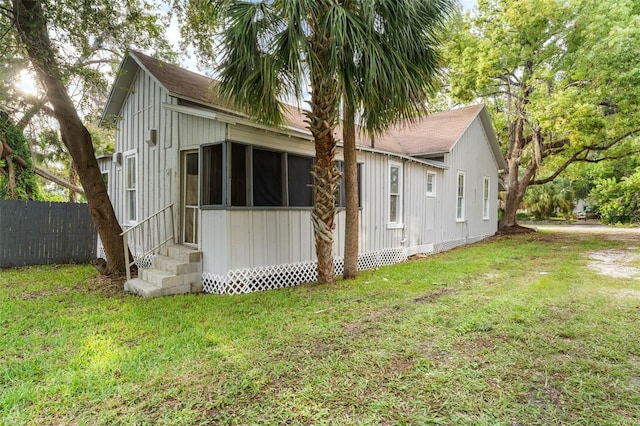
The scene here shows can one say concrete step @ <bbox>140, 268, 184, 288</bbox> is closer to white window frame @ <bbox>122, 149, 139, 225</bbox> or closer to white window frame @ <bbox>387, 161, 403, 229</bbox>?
white window frame @ <bbox>122, 149, 139, 225</bbox>

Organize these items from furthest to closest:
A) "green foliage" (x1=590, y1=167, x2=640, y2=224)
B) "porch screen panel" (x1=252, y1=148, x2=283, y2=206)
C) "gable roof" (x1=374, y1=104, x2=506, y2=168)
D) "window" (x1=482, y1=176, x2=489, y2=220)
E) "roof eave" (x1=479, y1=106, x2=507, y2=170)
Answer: "window" (x1=482, y1=176, x2=489, y2=220), "roof eave" (x1=479, y1=106, x2=507, y2=170), "gable roof" (x1=374, y1=104, x2=506, y2=168), "green foliage" (x1=590, y1=167, x2=640, y2=224), "porch screen panel" (x1=252, y1=148, x2=283, y2=206)

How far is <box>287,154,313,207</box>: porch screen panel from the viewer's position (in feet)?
23.8

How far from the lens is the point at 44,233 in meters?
9.47

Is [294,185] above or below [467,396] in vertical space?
above

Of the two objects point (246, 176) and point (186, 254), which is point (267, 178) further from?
point (186, 254)

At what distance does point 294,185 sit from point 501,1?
41.7 ft

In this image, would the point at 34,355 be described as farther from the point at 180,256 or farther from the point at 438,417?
the point at 438,417

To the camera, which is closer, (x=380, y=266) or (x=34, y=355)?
(x=34, y=355)

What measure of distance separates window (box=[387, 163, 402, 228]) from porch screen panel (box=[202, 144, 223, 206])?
4946 mm

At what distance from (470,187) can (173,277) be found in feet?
38.4

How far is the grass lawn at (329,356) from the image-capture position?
8.62 ft

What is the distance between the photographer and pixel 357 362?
3375 millimetres

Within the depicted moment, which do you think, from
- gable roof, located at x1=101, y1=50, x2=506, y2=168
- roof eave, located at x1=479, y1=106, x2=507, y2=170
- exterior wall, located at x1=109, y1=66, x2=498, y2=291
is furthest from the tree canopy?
exterior wall, located at x1=109, y1=66, x2=498, y2=291

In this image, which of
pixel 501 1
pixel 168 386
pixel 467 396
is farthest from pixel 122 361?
pixel 501 1
